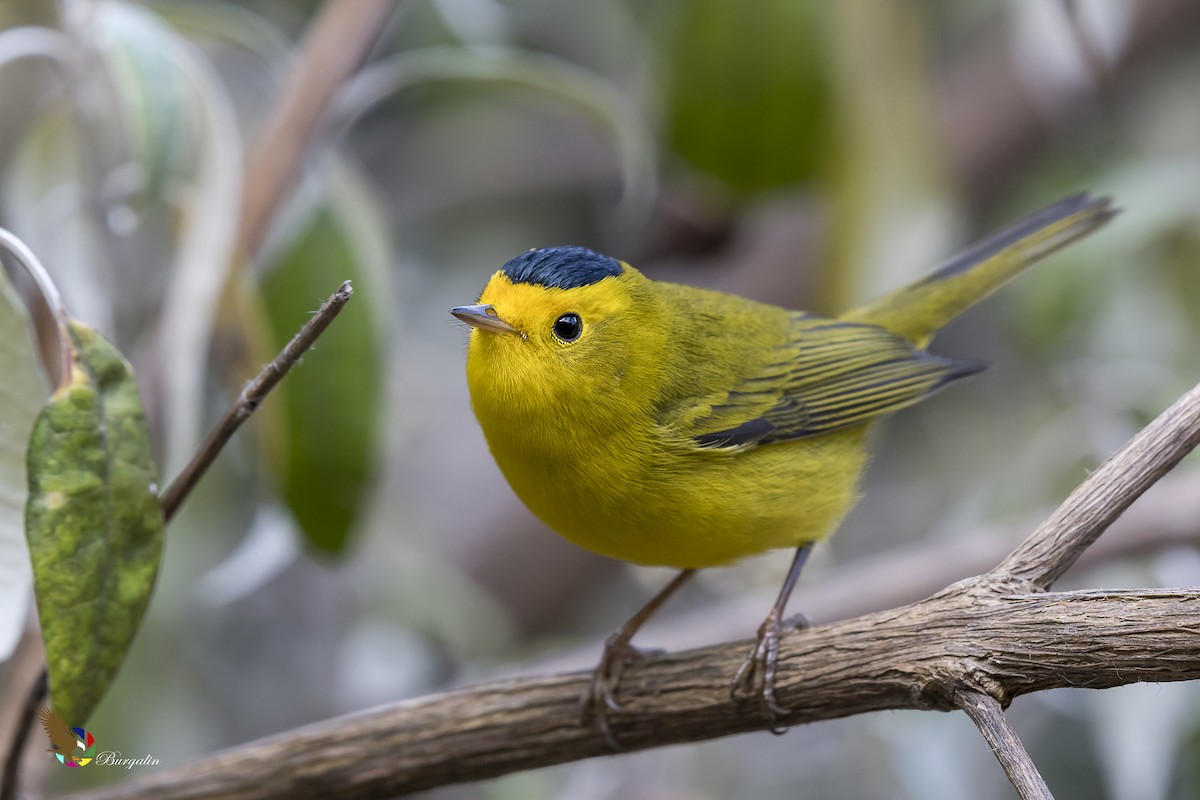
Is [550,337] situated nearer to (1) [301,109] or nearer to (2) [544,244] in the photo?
(1) [301,109]

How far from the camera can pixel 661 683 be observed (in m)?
2.08

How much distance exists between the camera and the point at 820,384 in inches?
106

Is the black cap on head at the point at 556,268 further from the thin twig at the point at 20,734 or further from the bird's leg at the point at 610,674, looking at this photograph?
the thin twig at the point at 20,734

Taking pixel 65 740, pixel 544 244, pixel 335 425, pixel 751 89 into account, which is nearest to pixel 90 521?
pixel 65 740

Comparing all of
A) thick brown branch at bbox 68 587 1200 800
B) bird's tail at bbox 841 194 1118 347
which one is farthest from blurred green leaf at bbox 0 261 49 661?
bird's tail at bbox 841 194 1118 347

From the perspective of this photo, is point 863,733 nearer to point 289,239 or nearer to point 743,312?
point 743,312

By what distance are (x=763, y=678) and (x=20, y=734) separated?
1144 mm

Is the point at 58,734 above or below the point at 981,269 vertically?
below

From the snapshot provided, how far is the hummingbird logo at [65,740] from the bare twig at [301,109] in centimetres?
119

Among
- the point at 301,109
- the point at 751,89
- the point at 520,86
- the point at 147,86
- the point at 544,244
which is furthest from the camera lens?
the point at 544,244

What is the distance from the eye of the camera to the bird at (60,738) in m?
1.74

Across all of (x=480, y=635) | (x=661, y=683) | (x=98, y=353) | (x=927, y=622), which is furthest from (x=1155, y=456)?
(x=480, y=635)

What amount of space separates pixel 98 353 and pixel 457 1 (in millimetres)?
2098

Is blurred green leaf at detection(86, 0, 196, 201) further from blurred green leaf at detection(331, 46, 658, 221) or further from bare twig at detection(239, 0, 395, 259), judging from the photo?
blurred green leaf at detection(331, 46, 658, 221)
